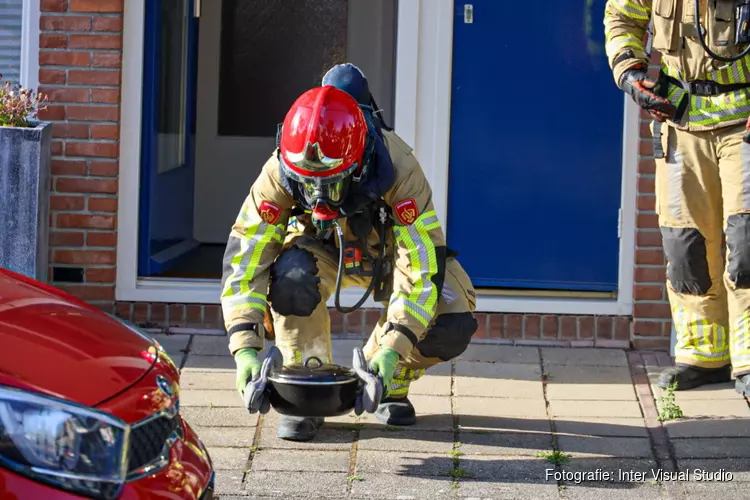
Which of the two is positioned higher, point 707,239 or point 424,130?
point 424,130

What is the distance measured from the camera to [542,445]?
497 centimetres

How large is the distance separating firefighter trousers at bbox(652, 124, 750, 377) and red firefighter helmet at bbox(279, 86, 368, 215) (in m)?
1.76

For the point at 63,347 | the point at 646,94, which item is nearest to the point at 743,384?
the point at 646,94

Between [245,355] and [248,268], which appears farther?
[248,268]

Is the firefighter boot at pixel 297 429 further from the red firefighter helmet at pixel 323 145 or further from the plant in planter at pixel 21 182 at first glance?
the plant in planter at pixel 21 182

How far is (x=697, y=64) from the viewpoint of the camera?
5316 mm

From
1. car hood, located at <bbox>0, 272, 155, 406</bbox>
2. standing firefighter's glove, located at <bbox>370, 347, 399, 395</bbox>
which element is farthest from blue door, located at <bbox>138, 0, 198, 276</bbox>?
car hood, located at <bbox>0, 272, 155, 406</bbox>

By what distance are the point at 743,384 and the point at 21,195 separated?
3.38 m

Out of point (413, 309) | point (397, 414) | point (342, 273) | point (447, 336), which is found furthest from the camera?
point (397, 414)

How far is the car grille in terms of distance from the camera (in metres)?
3.03

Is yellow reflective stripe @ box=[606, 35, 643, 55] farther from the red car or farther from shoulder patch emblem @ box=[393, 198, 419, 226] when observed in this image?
the red car

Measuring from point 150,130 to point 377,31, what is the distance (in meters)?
2.34

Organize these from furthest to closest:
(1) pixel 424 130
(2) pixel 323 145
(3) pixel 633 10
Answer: (1) pixel 424 130 → (3) pixel 633 10 → (2) pixel 323 145

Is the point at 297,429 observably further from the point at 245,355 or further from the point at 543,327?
the point at 543,327
